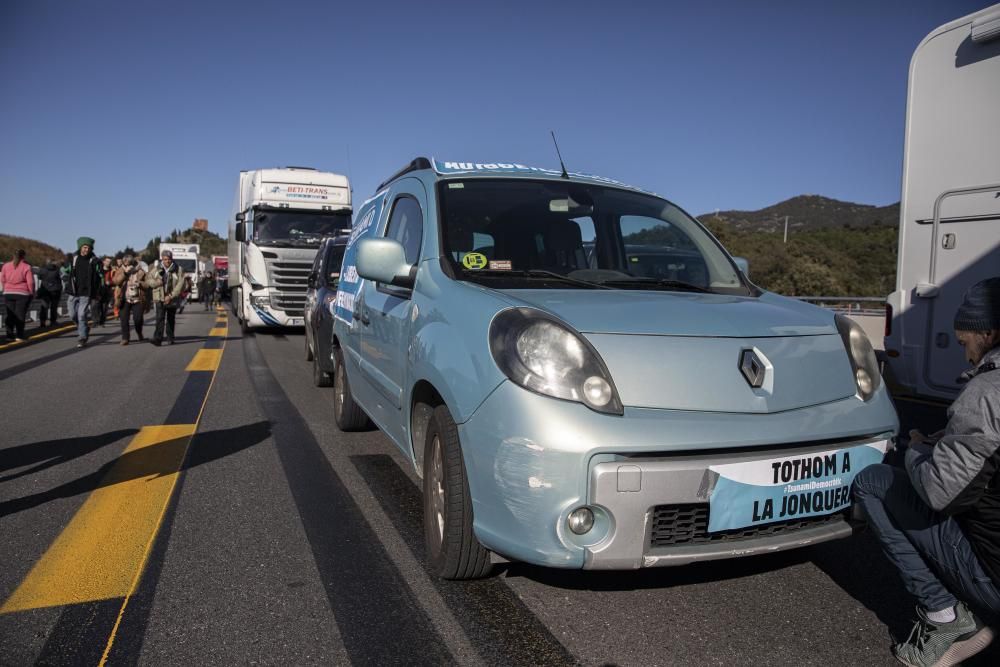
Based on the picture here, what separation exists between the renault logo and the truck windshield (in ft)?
44.9

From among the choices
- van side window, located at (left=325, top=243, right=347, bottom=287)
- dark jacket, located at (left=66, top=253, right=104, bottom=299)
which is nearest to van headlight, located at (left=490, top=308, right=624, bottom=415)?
van side window, located at (left=325, top=243, right=347, bottom=287)

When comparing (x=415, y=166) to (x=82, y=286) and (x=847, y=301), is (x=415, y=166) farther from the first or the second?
(x=847, y=301)

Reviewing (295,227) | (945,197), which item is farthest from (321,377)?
(295,227)

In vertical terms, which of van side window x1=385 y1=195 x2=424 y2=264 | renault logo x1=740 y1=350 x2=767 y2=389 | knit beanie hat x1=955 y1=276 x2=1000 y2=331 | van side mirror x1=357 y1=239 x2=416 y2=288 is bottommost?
renault logo x1=740 y1=350 x2=767 y2=389

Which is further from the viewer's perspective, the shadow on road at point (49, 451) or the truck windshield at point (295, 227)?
the truck windshield at point (295, 227)

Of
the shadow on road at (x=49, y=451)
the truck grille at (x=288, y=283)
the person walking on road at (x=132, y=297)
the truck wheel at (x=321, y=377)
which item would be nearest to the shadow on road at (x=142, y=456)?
the shadow on road at (x=49, y=451)

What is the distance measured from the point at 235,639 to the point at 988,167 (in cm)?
591

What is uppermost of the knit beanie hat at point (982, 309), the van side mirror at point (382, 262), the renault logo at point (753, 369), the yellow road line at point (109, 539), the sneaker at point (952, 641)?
the van side mirror at point (382, 262)

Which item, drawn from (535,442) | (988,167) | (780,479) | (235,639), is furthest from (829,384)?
(988,167)

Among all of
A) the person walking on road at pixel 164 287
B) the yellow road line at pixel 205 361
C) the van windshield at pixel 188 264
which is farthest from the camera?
the van windshield at pixel 188 264

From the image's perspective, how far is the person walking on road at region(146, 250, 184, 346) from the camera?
13.4m

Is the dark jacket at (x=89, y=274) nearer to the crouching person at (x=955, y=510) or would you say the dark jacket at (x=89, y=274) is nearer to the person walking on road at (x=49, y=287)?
the person walking on road at (x=49, y=287)

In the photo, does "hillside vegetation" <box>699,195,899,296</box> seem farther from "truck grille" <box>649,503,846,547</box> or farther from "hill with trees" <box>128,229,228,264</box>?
"hill with trees" <box>128,229,228,264</box>

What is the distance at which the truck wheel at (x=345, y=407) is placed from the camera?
18.8ft
